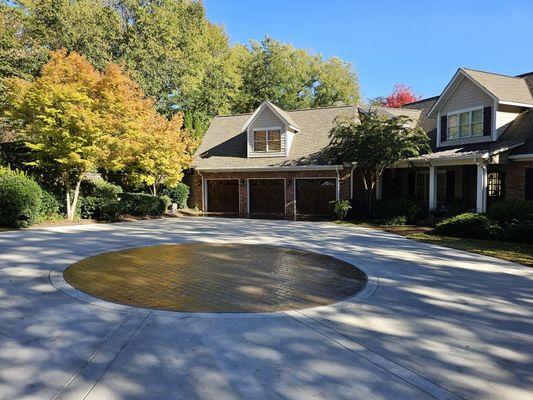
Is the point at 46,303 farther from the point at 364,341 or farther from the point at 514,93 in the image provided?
the point at 514,93

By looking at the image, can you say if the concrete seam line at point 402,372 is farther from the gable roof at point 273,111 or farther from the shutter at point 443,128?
the gable roof at point 273,111

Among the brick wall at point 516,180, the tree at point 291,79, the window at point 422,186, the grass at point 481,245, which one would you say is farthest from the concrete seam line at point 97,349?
the tree at point 291,79

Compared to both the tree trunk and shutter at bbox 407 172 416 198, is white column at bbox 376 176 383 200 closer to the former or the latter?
shutter at bbox 407 172 416 198

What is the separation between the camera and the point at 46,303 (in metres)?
5.75

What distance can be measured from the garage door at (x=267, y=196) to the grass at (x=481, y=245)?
7851 mm

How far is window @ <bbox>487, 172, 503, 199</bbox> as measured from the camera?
1789 cm

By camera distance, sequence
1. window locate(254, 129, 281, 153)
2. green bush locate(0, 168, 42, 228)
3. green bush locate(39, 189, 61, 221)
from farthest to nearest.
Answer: window locate(254, 129, 281, 153), green bush locate(39, 189, 61, 221), green bush locate(0, 168, 42, 228)

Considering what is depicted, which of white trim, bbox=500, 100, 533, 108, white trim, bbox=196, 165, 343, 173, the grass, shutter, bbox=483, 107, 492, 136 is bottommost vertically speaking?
the grass

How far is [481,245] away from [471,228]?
68.1 inches

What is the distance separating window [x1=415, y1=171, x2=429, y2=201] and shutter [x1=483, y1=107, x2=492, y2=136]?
4.03 meters

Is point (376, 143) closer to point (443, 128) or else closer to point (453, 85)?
point (443, 128)

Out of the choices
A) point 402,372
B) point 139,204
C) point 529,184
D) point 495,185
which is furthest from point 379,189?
point 402,372

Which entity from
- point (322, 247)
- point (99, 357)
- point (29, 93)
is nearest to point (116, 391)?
point (99, 357)

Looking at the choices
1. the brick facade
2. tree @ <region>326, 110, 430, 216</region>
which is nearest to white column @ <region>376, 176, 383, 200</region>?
the brick facade
